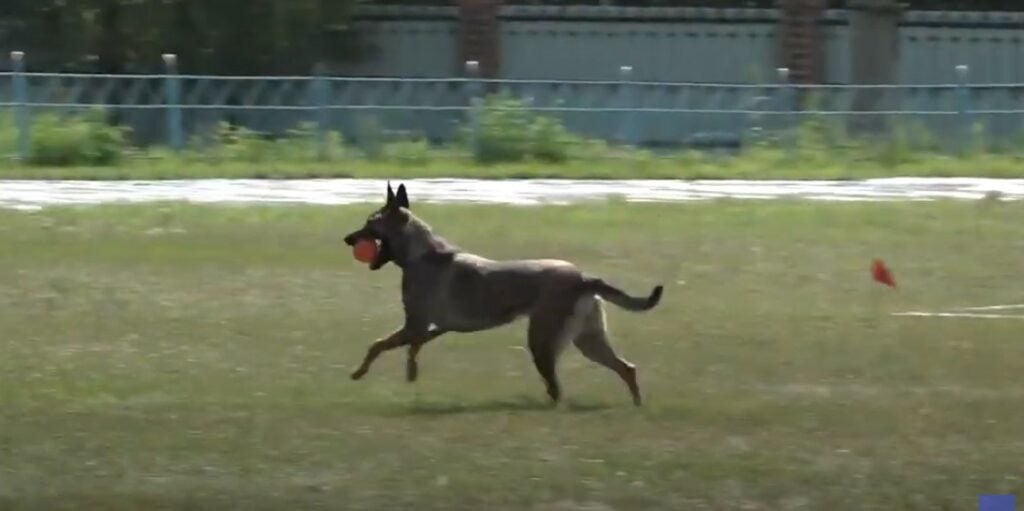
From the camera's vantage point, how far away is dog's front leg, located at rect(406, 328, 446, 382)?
33.7 feet

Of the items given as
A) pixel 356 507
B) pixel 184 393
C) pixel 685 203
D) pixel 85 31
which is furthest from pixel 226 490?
pixel 85 31

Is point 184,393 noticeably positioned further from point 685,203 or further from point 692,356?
point 685,203

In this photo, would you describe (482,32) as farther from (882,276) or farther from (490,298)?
(490,298)

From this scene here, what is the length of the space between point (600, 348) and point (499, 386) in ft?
2.45

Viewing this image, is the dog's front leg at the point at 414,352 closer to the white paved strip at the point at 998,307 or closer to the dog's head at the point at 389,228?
the dog's head at the point at 389,228

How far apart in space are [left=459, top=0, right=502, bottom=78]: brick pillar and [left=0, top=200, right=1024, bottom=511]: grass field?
16.4m

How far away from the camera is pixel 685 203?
864 inches

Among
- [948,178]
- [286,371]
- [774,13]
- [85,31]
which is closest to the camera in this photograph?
[286,371]

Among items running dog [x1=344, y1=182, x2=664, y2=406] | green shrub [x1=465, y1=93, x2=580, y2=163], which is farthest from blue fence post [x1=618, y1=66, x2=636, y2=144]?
running dog [x1=344, y1=182, x2=664, y2=406]

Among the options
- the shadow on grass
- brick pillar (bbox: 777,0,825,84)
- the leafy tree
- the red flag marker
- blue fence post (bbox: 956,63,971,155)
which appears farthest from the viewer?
brick pillar (bbox: 777,0,825,84)

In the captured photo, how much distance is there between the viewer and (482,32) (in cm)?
3431

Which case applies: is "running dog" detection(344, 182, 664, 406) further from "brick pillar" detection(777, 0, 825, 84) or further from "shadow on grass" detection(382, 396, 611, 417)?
"brick pillar" detection(777, 0, 825, 84)

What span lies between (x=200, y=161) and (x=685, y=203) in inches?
302

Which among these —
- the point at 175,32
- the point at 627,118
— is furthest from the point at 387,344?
the point at 175,32
